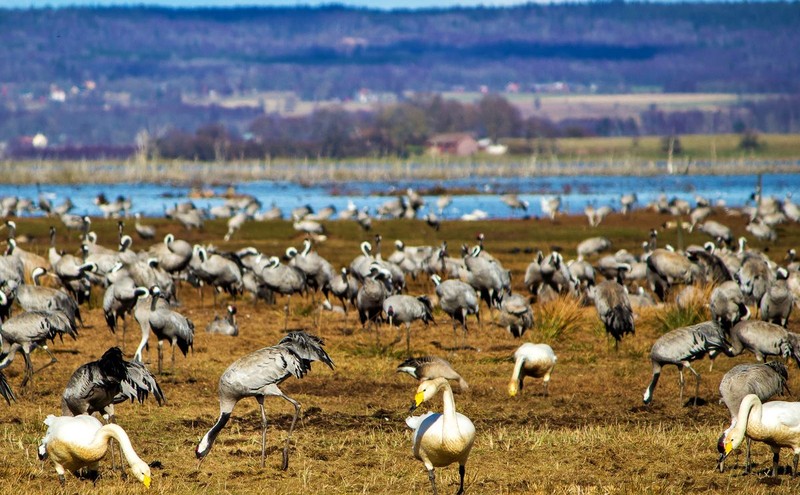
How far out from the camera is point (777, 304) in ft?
59.2

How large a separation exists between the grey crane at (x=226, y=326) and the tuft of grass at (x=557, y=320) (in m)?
5.38

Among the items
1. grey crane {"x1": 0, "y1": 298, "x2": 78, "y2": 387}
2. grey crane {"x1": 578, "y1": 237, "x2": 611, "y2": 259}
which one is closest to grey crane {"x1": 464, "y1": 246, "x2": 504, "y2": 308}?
grey crane {"x1": 0, "y1": 298, "x2": 78, "y2": 387}

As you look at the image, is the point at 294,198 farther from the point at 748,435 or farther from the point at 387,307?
the point at 748,435

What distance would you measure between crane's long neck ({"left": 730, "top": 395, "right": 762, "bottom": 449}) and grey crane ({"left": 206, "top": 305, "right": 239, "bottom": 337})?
37.3ft

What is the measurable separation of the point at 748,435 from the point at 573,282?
1474 centimetres

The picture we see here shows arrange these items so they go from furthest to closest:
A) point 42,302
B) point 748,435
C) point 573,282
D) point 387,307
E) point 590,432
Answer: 1. point 573,282
2. point 387,307
3. point 42,302
4. point 590,432
5. point 748,435

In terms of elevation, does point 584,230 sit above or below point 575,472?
below

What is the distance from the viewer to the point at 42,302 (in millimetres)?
17031

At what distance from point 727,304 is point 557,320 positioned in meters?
3.01

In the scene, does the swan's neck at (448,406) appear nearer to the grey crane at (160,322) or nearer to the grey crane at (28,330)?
the grey crane at (28,330)

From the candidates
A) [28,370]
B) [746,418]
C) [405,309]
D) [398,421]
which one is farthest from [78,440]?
[405,309]

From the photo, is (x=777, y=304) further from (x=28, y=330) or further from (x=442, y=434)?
(x=28, y=330)

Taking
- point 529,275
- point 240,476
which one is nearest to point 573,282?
point 529,275

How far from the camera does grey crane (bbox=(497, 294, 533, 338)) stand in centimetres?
1903
